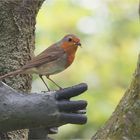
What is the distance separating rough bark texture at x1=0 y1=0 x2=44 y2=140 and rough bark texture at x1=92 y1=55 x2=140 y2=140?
33.0 inches

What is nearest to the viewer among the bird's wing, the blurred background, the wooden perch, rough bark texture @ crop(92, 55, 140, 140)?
rough bark texture @ crop(92, 55, 140, 140)

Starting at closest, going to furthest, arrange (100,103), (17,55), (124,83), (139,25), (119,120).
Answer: (119,120), (17,55), (100,103), (124,83), (139,25)

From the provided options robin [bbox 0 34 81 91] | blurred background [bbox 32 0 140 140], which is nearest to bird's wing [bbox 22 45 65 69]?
robin [bbox 0 34 81 91]

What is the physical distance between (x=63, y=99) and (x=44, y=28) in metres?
4.71

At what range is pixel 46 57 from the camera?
521 cm

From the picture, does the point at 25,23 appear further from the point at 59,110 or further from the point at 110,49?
the point at 110,49

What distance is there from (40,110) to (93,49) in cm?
485

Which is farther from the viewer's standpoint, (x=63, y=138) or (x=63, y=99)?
(x=63, y=138)

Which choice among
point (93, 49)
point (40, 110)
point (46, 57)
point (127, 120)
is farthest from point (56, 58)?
point (93, 49)

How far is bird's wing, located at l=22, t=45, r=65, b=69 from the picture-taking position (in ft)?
16.8

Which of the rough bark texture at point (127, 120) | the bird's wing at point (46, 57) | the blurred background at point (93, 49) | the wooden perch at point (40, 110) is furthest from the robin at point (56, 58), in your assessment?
the blurred background at point (93, 49)

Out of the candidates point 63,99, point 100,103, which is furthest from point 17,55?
point 100,103

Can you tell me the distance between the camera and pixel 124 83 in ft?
30.7

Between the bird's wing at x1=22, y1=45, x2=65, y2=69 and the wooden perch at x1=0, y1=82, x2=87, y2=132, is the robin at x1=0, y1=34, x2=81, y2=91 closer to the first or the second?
the bird's wing at x1=22, y1=45, x2=65, y2=69
